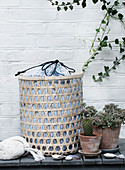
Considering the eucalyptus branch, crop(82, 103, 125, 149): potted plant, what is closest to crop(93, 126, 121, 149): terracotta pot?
crop(82, 103, 125, 149): potted plant

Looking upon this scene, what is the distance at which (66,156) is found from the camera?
1633 mm

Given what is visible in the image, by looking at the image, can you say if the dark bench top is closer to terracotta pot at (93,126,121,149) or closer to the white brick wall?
terracotta pot at (93,126,121,149)

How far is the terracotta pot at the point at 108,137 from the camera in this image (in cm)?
168

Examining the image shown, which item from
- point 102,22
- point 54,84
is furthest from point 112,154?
point 102,22

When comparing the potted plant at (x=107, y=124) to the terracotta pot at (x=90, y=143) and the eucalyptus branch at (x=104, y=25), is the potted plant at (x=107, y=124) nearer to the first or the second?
the terracotta pot at (x=90, y=143)

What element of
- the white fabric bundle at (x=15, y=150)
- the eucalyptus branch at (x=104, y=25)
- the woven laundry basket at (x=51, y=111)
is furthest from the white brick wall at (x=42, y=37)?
the white fabric bundle at (x=15, y=150)

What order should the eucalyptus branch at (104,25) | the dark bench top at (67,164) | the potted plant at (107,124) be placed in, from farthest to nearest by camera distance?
the eucalyptus branch at (104,25) → the potted plant at (107,124) → the dark bench top at (67,164)

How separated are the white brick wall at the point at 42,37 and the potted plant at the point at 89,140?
21.0 inches

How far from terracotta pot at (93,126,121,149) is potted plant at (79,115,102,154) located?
0.08 metres

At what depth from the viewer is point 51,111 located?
1642mm

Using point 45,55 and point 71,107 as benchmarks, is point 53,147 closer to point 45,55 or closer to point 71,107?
point 71,107

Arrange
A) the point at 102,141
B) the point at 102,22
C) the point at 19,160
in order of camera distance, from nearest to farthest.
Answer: the point at 19,160, the point at 102,141, the point at 102,22

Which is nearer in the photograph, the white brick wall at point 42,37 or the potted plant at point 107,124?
the potted plant at point 107,124

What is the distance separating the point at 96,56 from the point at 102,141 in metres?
0.61
